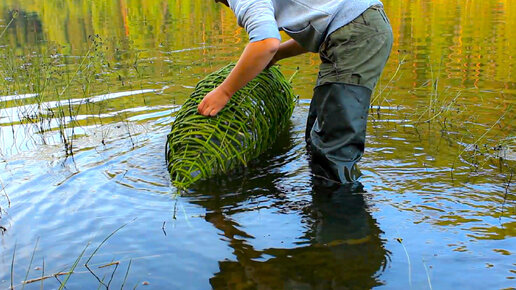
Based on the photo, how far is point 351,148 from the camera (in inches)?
155

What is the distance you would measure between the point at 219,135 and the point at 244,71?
64 centimetres

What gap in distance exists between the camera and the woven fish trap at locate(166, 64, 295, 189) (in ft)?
13.1

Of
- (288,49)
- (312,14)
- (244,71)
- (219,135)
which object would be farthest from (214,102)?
(288,49)

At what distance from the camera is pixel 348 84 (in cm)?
378

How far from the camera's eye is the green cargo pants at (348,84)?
Answer: 12.3ft

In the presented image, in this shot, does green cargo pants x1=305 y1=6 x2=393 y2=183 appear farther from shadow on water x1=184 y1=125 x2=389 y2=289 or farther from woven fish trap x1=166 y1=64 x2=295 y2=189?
woven fish trap x1=166 y1=64 x2=295 y2=189

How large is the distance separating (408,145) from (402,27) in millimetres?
8991

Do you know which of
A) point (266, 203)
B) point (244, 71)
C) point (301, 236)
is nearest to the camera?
point (301, 236)

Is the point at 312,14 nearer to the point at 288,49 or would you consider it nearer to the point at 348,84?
the point at 348,84

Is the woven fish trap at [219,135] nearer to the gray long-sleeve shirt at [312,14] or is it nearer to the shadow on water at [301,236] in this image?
the shadow on water at [301,236]

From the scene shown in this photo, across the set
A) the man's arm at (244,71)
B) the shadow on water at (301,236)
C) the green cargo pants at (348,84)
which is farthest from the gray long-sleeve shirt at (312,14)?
the shadow on water at (301,236)

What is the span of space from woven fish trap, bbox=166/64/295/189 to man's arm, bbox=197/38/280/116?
0.50ft

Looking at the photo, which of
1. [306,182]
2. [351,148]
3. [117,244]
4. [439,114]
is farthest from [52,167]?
[439,114]

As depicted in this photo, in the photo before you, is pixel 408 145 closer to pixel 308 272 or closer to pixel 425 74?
pixel 308 272
